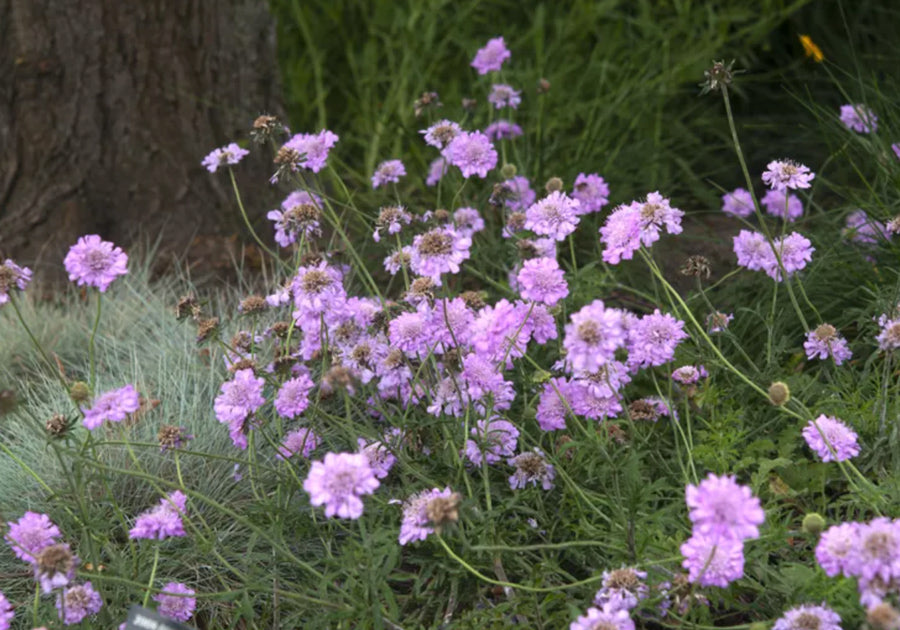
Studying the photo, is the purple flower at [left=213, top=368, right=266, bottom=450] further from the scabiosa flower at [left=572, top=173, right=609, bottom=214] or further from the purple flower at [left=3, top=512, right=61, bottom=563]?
the scabiosa flower at [left=572, top=173, right=609, bottom=214]

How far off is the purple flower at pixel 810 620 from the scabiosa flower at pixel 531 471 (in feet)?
1.73

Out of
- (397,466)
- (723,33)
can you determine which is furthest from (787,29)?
(397,466)

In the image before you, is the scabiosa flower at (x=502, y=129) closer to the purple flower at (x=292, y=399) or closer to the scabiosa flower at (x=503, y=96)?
the scabiosa flower at (x=503, y=96)

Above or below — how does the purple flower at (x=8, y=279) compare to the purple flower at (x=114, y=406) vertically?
above

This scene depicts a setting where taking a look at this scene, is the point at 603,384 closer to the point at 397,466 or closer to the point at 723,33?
the point at 397,466

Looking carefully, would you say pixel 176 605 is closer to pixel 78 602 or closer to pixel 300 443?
pixel 78 602

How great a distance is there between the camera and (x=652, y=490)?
1.85m

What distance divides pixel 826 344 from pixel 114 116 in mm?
2476

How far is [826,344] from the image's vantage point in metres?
2.14

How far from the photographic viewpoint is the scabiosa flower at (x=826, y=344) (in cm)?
212

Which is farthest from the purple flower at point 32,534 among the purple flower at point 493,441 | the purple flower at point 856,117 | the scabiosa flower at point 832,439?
the purple flower at point 856,117

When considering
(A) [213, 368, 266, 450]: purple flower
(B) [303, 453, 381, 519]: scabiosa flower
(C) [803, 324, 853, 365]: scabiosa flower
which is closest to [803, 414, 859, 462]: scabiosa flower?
(C) [803, 324, 853, 365]: scabiosa flower

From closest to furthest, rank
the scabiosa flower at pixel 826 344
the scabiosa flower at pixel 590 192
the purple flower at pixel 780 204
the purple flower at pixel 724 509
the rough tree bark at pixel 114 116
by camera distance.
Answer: the purple flower at pixel 724 509 < the scabiosa flower at pixel 826 344 < the scabiosa flower at pixel 590 192 < the purple flower at pixel 780 204 < the rough tree bark at pixel 114 116

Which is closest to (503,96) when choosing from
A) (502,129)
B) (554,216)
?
(502,129)
